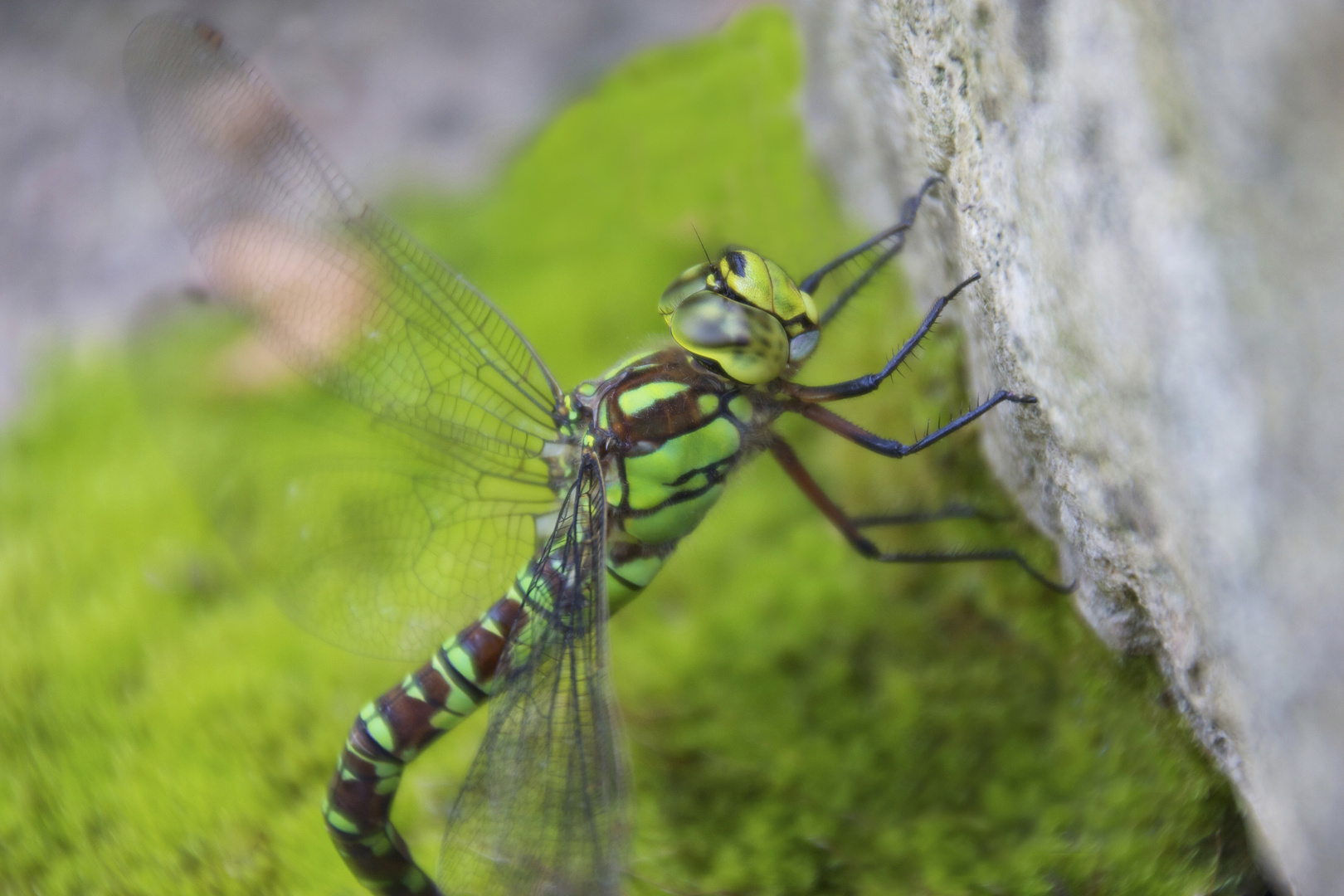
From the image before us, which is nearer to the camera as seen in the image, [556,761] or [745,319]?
[556,761]

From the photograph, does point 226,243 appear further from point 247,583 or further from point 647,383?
point 647,383

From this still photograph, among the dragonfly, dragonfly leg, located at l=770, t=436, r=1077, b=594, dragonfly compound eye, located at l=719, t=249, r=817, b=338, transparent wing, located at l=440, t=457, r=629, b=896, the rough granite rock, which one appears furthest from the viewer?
dragonfly leg, located at l=770, t=436, r=1077, b=594

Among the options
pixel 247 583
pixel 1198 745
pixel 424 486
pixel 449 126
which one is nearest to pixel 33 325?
pixel 449 126

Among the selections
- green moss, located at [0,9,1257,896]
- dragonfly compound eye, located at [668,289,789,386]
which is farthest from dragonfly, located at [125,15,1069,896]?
green moss, located at [0,9,1257,896]

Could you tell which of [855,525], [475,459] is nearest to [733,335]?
[855,525]

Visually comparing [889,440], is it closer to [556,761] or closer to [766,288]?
[766,288]

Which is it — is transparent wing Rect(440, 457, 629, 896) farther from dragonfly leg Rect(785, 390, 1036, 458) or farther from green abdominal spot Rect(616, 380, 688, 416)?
dragonfly leg Rect(785, 390, 1036, 458)
